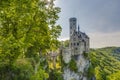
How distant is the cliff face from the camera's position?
15438cm

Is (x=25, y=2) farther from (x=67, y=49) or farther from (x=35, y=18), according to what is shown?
(x=67, y=49)

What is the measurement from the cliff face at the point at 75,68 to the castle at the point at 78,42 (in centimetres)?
439

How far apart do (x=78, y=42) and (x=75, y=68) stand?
1402cm

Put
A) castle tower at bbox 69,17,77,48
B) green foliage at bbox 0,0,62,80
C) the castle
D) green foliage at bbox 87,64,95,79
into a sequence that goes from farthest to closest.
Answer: castle tower at bbox 69,17,77,48 < the castle < green foliage at bbox 87,64,95,79 < green foliage at bbox 0,0,62,80

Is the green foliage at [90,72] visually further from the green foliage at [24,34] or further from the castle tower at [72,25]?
the green foliage at [24,34]

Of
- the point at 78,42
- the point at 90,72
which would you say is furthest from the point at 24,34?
the point at 78,42

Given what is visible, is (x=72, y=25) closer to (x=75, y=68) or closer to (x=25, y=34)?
(x=75, y=68)

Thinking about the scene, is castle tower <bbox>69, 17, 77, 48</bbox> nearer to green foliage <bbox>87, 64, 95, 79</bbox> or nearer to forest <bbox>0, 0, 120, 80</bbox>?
green foliage <bbox>87, 64, 95, 79</bbox>

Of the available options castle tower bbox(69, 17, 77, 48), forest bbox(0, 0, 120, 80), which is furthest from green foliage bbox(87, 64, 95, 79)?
forest bbox(0, 0, 120, 80)

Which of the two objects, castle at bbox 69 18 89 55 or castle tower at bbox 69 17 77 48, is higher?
castle tower at bbox 69 17 77 48

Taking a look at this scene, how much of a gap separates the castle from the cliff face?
173 inches

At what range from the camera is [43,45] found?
40344 millimetres

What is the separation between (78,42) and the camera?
16325 centimetres

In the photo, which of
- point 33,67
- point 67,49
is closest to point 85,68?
point 67,49
